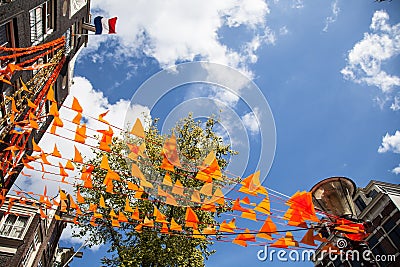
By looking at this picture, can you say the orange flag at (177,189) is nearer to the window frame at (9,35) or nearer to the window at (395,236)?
the window frame at (9,35)

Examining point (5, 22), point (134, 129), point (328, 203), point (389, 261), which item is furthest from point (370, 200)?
point (5, 22)

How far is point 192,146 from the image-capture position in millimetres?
13234

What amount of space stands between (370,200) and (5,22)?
27.0 metres

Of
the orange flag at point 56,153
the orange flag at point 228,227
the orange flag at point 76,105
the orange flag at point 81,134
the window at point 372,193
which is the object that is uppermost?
the window at point 372,193

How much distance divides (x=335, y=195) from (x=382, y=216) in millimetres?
21239

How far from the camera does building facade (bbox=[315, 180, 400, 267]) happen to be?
788 inches

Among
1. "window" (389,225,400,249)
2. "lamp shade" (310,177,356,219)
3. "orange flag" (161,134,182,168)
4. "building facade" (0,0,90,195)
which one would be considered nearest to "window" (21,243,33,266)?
"building facade" (0,0,90,195)

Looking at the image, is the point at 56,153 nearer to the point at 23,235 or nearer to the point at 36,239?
the point at 23,235

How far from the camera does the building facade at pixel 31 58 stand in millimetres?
9977

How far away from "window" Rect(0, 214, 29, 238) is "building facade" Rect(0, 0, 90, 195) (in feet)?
15.8

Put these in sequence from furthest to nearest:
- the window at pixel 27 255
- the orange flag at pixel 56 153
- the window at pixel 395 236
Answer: the window at pixel 395 236 → the window at pixel 27 255 → the orange flag at pixel 56 153

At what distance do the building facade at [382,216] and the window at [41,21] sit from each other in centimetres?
2086

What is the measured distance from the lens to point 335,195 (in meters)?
5.05

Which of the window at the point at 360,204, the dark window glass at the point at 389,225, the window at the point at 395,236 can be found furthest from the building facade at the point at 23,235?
the window at the point at 360,204
